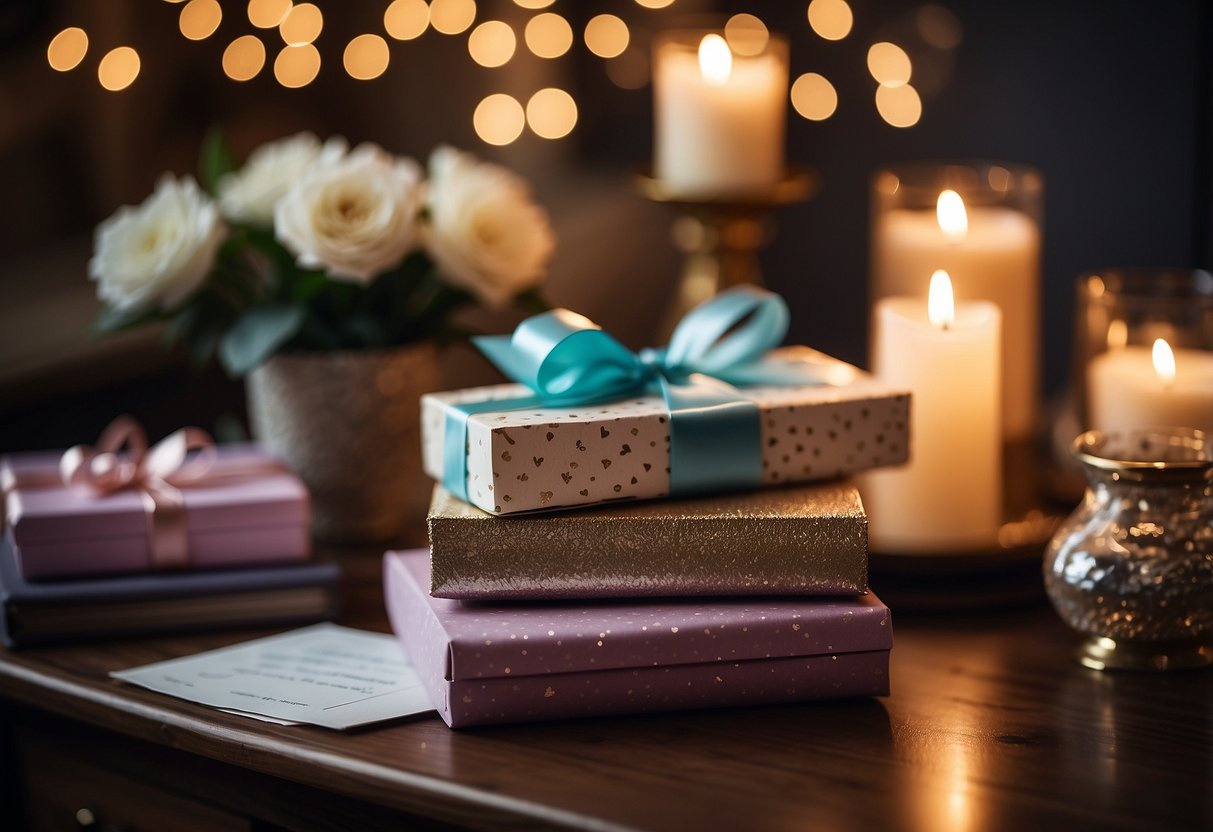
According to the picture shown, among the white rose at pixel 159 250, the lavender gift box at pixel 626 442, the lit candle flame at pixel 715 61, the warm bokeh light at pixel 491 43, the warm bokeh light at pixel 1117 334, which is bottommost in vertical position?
the lavender gift box at pixel 626 442

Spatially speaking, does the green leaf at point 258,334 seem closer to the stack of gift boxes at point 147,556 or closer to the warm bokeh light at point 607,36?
the stack of gift boxes at point 147,556

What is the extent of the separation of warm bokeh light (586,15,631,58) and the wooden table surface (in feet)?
6.22

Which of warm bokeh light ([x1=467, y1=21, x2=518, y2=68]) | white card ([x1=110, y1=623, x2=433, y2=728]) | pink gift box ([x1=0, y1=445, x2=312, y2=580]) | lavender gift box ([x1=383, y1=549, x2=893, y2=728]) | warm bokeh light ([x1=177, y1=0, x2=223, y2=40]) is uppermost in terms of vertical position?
warm bokeh light ([x1=467, y1=21, x2=518, y2=68])

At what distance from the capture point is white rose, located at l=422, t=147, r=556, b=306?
102cm

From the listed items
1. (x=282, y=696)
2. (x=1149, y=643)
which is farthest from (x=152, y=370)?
(x=1149, y=643)

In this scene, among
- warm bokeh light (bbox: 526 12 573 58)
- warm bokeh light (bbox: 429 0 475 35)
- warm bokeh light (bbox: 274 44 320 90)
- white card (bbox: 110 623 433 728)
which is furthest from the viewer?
warm bokeh light (bbox: 526 12 573 58)

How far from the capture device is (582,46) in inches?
102

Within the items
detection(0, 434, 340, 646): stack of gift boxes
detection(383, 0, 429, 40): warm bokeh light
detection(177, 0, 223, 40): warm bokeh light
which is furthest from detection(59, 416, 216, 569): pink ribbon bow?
detection(383, 0, 429, 40): warm bokeh light

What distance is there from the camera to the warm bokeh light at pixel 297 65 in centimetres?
190

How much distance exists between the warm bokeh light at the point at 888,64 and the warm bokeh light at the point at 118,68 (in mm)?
1242

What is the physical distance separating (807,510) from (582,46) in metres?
2.00

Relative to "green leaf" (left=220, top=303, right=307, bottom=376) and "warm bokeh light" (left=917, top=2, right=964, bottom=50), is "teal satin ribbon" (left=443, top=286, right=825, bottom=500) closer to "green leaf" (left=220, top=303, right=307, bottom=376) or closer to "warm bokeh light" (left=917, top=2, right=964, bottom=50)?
"green leaf" (left=220, top=303, right=307, bottom=376)

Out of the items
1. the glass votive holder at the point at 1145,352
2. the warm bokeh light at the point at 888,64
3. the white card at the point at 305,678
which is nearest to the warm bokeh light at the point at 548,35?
the warm bokeh light at the point at 888,64

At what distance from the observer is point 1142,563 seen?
752mm
